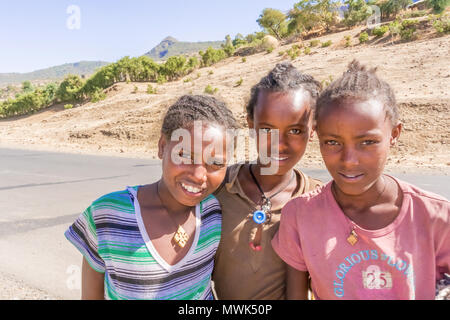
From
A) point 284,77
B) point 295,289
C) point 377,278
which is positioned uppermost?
point 284,77

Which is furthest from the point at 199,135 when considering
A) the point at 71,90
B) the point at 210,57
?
the point at 71,90

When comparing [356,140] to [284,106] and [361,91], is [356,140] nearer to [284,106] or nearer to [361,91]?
[361,91]

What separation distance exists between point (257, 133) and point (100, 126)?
15.7 metres

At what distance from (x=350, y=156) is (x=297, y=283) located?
0.57 meters

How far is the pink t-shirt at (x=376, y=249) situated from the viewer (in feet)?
4.03

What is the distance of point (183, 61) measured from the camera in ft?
87.2

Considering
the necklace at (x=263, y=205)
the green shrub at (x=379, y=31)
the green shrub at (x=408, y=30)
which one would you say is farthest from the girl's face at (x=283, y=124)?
the green shrub at (x=379, y=31)

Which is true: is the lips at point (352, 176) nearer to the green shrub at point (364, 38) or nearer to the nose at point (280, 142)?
the nose at point (280, 142)

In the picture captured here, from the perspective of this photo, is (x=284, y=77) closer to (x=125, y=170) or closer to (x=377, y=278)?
(x=377, y=278)

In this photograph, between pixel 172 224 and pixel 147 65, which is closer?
pixel 172 224

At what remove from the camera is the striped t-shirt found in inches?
55.1

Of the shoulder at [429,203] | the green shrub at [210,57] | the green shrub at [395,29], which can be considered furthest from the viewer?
the green shrub at [210,57]

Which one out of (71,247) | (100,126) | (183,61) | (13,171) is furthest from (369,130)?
(183,61)

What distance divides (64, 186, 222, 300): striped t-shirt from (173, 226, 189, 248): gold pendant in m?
0.04
